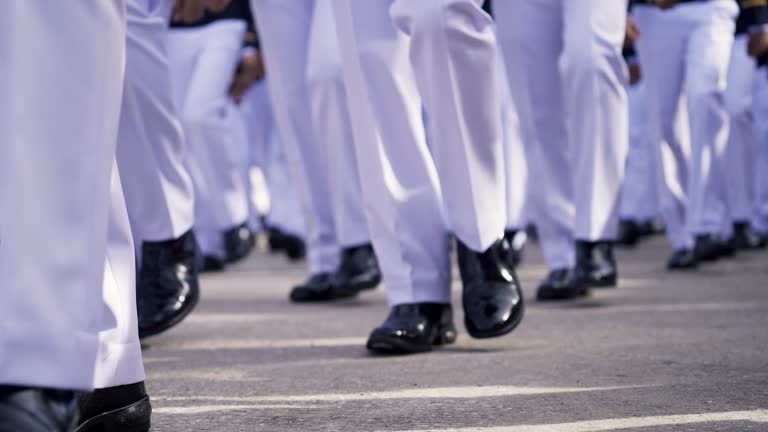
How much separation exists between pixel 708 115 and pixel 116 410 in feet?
15.0

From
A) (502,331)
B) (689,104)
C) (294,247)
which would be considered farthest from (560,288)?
(294,247)

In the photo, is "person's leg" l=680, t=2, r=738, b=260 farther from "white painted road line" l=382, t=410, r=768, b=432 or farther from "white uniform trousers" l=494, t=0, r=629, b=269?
"white painted road line" l=382, t=410, r=768, b=432

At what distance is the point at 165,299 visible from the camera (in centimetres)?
288

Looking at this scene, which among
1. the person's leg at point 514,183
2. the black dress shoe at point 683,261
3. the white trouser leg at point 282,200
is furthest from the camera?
the white trouser leg at point 282,200

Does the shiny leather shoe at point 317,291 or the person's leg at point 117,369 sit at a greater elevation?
the person's leg at point 117,369

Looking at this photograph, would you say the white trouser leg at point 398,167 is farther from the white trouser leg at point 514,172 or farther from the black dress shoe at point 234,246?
the black dress shoe at point 234,246

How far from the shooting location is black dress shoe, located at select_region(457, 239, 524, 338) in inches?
104

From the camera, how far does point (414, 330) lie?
273 centimetres

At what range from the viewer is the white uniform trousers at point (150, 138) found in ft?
9.61

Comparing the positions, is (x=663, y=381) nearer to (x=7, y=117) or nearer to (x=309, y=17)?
(x=7, y=117)

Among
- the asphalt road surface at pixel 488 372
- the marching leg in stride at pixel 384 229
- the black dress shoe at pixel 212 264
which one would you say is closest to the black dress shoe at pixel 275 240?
the black dress shoe at pixel 212 264

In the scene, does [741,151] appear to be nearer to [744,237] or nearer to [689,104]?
[744,237]

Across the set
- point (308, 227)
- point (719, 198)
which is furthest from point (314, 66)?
point (719, 198)

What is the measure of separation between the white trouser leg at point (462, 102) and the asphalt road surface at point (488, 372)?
1.04ft
